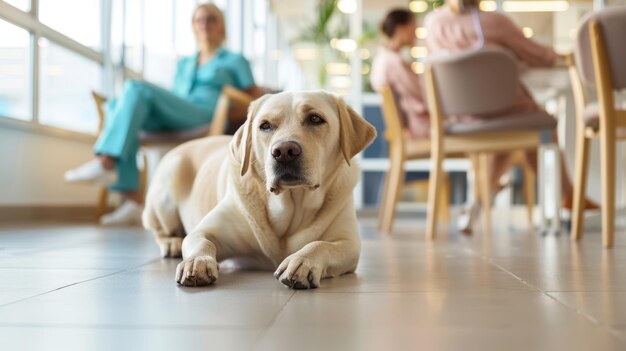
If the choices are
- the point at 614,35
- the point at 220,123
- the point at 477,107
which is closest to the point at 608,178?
the point at 614,35

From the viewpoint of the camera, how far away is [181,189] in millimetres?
2670

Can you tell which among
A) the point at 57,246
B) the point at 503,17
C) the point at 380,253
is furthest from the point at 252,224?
the point at 503,17

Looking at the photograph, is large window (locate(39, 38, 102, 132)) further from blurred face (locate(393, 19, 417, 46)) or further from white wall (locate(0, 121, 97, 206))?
blurred face (locate(393, 19, 417, 46))

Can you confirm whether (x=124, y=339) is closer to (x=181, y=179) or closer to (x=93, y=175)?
(x=181, y=179)

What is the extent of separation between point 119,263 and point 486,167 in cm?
317

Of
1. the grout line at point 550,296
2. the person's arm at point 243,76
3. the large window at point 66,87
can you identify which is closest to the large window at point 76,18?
the large window at point 66,87

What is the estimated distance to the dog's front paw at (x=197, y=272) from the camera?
1.66 meters

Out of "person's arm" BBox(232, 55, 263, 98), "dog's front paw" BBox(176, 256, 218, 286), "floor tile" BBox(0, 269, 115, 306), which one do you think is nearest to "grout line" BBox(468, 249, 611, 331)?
"dog's front paw" BBox(176, 256, 218, 286)

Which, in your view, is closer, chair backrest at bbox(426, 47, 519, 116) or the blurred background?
chair backrest at bbox(426, 47, 519, 116)

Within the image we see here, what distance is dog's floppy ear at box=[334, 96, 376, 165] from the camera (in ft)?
6.64

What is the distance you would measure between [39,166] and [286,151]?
4.07m

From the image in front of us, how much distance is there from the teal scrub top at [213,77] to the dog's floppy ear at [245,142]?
9.97 ft

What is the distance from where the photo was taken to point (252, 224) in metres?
1.98

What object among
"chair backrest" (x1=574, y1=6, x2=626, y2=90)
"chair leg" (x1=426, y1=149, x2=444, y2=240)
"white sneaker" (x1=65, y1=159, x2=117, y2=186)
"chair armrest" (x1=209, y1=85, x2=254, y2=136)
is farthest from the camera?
"chair armrest" (x1=209, y1=85, x2=254, y2=136)
